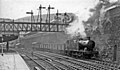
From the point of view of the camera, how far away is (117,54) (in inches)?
1065

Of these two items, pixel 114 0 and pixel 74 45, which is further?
pixel 114 0

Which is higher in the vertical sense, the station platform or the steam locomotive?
the steam locomotive

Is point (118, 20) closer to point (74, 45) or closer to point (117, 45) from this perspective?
point (117, 45)

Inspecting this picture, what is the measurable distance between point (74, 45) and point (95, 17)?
10309mm

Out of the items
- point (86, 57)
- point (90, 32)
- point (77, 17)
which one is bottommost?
point (86, 57)

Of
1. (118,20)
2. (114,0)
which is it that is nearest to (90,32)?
(114,0)

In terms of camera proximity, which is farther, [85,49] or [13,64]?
[85,49]

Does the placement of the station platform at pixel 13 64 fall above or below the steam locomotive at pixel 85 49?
below

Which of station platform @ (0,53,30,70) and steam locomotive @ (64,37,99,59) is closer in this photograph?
station platform @ (0,53,30,70)

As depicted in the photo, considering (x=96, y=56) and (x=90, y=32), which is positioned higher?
(x=90, y=32)

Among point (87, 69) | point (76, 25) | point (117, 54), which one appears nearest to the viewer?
point (87, 69)

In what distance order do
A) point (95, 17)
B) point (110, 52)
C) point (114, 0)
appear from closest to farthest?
point (110, 52)
point (114, 0)
point (95, 17)

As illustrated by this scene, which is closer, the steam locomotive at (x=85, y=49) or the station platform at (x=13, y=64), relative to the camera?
the station platform at (x=13, y=64)

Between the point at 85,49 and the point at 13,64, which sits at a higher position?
the point at 85,49
